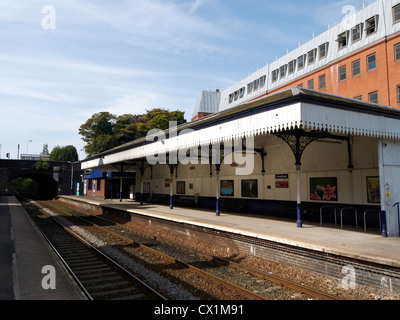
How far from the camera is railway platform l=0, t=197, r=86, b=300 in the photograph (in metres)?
6.34

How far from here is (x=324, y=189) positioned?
1316cm

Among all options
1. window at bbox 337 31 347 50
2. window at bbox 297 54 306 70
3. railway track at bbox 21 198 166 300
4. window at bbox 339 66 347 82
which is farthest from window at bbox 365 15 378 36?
railway track at bbox 21 198 166 300

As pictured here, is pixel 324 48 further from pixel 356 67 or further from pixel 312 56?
pixel 356 67

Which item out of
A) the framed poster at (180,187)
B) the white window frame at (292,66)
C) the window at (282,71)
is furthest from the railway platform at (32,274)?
the window at (282,71)

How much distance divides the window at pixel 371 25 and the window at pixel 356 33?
2.36 feet

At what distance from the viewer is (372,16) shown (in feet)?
89.2

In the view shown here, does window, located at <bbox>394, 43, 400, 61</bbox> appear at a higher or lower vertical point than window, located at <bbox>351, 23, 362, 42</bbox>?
lower

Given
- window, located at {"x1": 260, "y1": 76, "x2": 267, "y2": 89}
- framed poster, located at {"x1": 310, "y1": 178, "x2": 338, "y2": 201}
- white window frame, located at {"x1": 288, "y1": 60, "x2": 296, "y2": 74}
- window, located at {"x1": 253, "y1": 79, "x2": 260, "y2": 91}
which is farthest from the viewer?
window, located at {"x1": 253, "y1": 79, "x2": 260, "y2": 91}

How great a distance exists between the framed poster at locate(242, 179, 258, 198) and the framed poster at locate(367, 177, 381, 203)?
6562mm

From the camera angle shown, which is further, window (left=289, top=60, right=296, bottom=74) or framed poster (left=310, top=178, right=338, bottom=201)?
window (left=289, top=60, right=296, bottom=74)

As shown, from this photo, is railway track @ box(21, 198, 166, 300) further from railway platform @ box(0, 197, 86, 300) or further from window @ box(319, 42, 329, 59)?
window @ box(319, 42, 329, 59)

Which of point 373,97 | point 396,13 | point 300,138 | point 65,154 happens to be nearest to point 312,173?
point 300,138

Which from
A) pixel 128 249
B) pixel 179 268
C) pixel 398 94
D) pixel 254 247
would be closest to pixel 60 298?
pixel 179 268

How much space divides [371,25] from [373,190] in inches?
942
